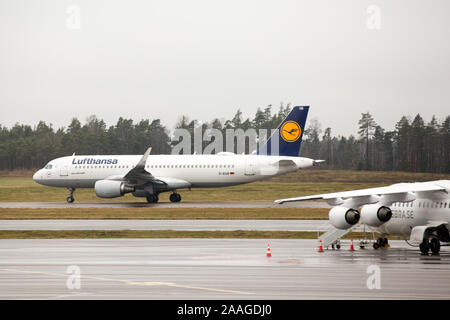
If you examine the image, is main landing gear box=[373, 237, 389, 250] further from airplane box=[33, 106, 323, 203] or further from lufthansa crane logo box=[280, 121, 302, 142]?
lufthansa crane logo box=[280, 121, 302, 142]

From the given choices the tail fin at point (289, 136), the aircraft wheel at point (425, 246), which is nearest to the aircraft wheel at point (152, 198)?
the tail fin at point (289, 136)

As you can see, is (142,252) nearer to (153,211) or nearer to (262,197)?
(153,211)

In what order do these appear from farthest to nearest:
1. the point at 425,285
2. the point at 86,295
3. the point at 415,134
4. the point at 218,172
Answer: the point at 415,134 < the point at 218,172 < the point at 425,285 < the point at 86,295

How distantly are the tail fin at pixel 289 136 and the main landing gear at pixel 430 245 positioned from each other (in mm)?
30354

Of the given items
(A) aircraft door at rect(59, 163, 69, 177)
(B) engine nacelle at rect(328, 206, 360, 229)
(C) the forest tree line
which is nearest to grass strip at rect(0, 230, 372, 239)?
(B) engine nacelle at rect(328, 206, 360, 229)

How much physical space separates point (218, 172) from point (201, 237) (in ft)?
78.7

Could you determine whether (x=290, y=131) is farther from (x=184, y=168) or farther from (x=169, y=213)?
(x=169, y=213)

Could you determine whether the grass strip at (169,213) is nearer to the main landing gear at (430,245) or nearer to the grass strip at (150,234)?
the grass strip at (150,234)

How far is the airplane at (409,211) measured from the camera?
23703 mm

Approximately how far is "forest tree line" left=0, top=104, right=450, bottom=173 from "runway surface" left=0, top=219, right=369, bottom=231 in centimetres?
6891

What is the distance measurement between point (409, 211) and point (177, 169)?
107ft

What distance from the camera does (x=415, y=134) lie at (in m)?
125

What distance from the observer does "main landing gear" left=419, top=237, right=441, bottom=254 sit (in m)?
24.0
